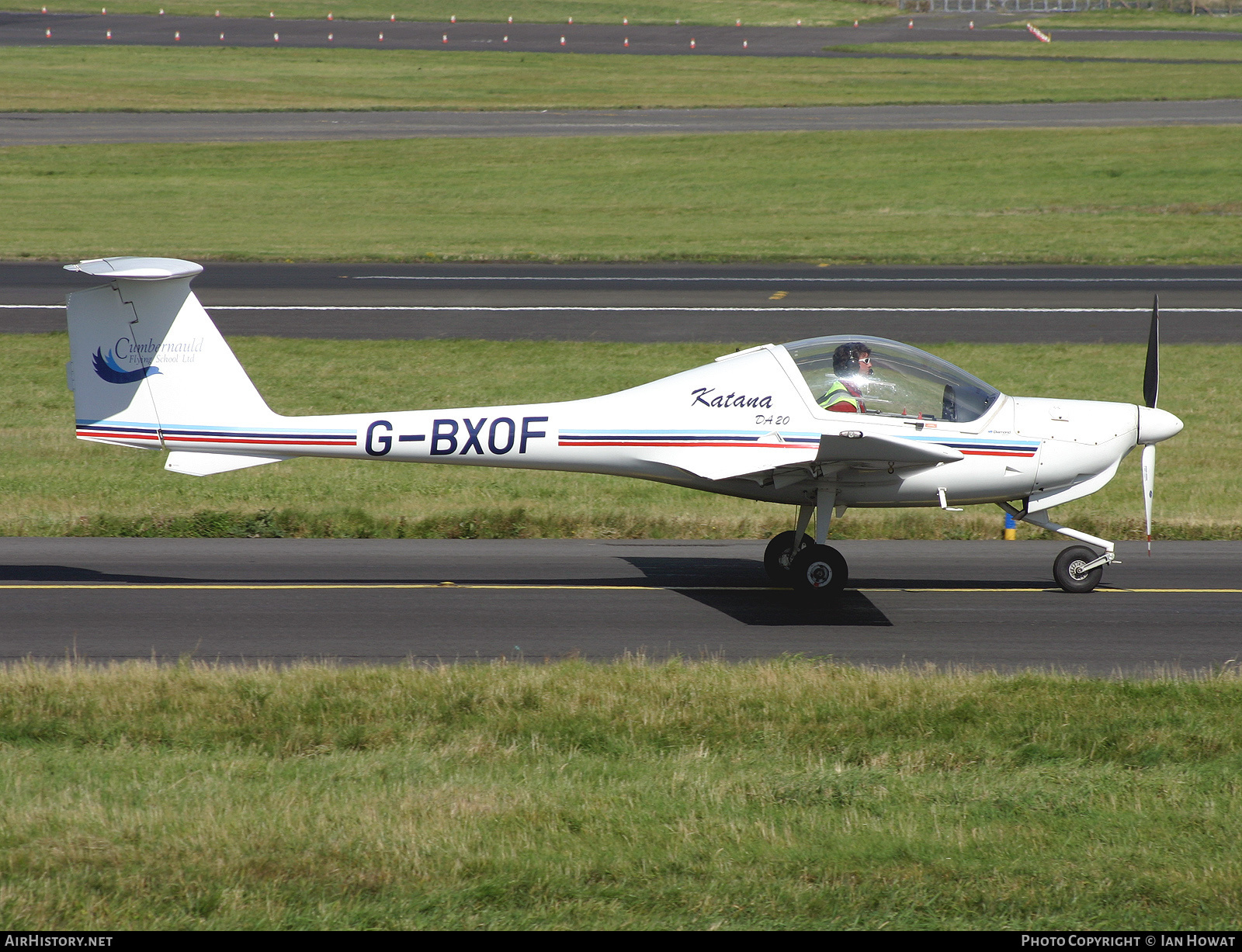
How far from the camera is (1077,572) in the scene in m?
12.5

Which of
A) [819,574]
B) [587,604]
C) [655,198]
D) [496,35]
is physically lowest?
[587,604]

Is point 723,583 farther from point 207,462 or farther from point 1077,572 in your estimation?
point 207,462

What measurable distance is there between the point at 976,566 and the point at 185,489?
32.6 feet

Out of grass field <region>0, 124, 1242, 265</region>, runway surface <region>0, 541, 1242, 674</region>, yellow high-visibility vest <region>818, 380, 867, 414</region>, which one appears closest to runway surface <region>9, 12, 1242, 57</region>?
grass field <region>0, 124, 1242, 265</region>

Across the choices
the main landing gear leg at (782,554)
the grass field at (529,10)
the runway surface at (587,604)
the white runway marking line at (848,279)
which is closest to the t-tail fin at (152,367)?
the runway surface at (587,604)

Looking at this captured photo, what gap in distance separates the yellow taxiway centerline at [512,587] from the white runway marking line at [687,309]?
15960 mm

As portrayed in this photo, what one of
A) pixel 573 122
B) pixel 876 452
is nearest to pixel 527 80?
pixel 573 122

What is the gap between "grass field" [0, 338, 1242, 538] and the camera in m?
15.2

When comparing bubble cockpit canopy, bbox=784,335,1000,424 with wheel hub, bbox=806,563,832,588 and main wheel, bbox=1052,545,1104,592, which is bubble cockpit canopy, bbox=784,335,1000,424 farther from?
main wheel, bbox=1052,545,1104,592

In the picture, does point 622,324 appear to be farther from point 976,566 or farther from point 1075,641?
point 1075,641

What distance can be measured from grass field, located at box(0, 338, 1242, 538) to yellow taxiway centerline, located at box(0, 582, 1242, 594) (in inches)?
93.0

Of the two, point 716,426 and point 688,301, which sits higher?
point 688,301

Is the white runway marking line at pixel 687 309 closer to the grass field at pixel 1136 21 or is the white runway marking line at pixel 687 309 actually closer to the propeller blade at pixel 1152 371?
the propeller blade at pixel 1152 371

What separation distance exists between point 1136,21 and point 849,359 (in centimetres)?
9168
